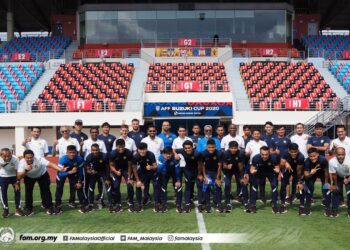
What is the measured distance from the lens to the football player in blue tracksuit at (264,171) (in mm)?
10164

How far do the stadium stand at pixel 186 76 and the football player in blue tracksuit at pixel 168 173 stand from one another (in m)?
17.5

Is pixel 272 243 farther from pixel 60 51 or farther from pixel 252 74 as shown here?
pixel 60 51

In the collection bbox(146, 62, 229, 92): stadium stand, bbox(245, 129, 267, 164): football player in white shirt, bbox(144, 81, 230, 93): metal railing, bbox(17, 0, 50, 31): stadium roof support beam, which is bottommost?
bbox(245, 129, 267, 164): football player in white shirt

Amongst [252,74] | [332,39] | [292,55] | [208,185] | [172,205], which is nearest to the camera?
[208,185]

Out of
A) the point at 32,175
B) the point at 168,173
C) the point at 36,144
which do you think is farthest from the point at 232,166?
the point at 36,144

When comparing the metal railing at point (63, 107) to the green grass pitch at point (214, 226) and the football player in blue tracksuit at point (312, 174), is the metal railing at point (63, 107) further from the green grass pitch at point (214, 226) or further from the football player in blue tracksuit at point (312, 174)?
the football player in blue tracksuit at point (312, 174)

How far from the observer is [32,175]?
10211 millimetres

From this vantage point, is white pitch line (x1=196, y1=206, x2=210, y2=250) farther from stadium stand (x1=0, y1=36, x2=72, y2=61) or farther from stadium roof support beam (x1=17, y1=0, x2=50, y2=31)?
stadium roof support beam (x1=17, y1=0, x2=50, y2=31)

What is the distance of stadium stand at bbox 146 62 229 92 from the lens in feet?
91.9

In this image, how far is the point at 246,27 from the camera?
123 feet

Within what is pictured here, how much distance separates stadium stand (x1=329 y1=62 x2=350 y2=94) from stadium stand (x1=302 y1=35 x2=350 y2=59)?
164 centimetres

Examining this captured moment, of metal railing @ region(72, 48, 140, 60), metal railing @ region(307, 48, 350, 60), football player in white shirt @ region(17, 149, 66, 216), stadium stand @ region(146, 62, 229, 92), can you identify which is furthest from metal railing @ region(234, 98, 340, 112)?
football player in white shirt @ region(17, 149, 66, 216)

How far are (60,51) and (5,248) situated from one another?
3186cm

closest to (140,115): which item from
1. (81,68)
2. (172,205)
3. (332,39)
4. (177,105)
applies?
(177,105)
